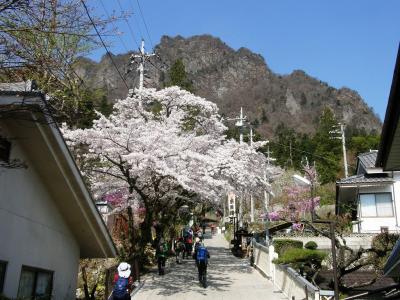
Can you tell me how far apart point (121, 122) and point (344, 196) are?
1964 cm

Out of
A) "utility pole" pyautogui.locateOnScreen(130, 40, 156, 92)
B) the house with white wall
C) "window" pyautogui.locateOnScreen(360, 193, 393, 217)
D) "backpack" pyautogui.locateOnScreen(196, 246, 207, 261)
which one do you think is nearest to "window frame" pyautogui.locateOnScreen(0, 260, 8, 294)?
"backpack" pyautogui.locateOnScreen(196, 246, 207, 261)

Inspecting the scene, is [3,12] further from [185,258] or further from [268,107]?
[268,107]

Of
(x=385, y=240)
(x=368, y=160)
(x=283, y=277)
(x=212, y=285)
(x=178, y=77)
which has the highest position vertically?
(x=178, y=77)

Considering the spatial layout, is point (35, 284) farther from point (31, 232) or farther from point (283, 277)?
point (283, 277)

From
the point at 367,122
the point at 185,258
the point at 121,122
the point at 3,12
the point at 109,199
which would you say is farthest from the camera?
the point at 367,122

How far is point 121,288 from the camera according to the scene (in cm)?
911

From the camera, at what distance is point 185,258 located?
25891mm

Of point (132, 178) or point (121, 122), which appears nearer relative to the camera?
point (132, 178)

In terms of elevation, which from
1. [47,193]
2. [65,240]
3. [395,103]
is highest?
[395,103]

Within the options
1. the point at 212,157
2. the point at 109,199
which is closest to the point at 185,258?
the point at 109,199

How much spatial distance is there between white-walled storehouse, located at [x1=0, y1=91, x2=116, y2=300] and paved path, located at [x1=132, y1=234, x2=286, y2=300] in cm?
509

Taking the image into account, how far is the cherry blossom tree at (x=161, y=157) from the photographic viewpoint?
16844 mm

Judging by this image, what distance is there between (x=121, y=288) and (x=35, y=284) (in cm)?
180

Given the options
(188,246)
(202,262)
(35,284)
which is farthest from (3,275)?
(188,246)
